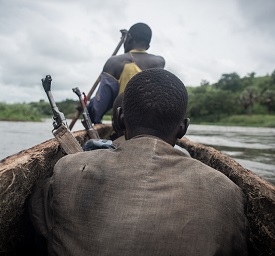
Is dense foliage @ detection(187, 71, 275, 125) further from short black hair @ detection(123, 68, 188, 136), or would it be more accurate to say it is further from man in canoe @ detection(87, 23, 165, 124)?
short black hair @ detection(123, 68, 188, 136)

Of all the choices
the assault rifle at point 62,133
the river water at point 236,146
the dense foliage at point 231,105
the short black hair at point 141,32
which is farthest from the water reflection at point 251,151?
the dense foliage at point 231,105

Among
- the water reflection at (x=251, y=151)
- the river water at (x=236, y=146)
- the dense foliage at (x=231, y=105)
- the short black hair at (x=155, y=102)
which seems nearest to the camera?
the short black hair at (x=155, y=102)

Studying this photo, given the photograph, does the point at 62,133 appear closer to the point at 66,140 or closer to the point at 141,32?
the point at 66,140

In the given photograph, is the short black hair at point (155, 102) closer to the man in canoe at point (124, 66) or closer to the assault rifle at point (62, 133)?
the assault rifle at point (62, 133)

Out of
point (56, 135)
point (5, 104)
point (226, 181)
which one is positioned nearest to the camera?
point (226, 181)

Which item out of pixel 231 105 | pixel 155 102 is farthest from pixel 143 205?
pixel 231 105

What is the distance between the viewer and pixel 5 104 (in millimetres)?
40062

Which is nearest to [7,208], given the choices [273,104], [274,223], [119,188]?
[119,188]

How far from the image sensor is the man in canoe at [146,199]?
1219 mm

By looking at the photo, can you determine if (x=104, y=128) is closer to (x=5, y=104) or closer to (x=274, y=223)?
(x=274, y=223)

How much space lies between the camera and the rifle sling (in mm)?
2184

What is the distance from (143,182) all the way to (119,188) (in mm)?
88

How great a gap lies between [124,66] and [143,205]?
314 cm

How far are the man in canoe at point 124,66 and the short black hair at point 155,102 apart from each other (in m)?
2.67
